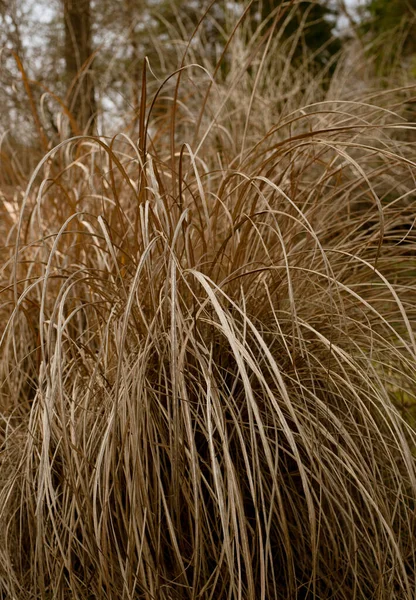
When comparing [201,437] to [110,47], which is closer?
[201,437]

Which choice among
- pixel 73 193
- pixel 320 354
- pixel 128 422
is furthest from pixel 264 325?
pixel 73 193

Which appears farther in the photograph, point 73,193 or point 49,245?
point 73,193

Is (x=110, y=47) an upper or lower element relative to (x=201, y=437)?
upper

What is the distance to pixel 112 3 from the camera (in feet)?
19.8

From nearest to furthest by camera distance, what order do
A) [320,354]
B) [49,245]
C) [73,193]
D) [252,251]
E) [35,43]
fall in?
1. [320,354]
2. [252,251]
3. [49,245]
4. [73,193]
5. [35,43]

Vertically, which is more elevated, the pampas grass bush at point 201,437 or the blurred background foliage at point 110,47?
the blurred background foliage at point 110,47

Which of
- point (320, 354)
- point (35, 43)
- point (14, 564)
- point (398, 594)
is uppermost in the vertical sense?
point (35, 43)

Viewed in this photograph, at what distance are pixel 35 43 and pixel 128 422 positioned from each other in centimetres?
531

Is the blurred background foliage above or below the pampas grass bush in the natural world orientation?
above

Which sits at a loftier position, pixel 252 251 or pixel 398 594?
pixel 252 251

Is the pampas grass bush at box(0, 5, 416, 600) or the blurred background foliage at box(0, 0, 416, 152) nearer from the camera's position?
the pampas grass bush at box(0, 5, 416, 600)

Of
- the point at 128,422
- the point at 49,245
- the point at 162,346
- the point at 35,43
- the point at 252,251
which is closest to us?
the point at 128,422

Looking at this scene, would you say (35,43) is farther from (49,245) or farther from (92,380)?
(92,380)

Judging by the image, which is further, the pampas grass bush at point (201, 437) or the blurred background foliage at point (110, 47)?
the blurred background foliage at point (110, 47)
